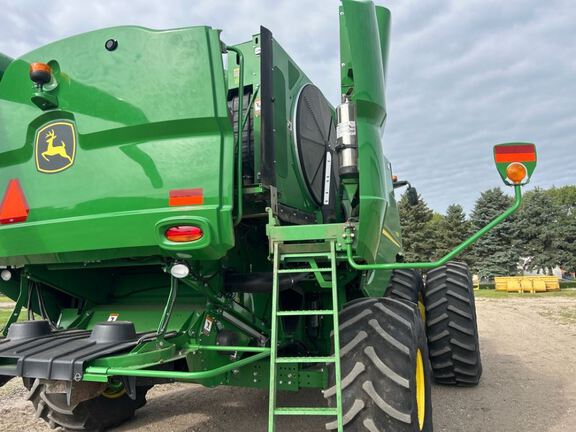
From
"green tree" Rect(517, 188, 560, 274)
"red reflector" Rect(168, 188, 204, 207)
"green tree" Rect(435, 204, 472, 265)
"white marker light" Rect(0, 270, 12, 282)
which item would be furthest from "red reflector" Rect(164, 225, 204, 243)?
"green tree" Rect(435, 204, 472, 265)

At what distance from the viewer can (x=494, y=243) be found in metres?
36.9

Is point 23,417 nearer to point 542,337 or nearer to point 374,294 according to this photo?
point 374,294

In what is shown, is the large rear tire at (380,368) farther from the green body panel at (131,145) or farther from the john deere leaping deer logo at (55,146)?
the john deere leaping deer logo at (55,146)

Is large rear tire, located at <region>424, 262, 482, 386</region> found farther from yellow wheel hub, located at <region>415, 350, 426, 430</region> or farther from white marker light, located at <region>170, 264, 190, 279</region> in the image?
white marker light, located at <region>170, 264, 190, 279</region>

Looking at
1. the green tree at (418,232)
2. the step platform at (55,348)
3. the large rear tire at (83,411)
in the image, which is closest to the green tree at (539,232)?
the green tree at (418,232)

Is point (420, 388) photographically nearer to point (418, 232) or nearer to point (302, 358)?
point (302, 358)

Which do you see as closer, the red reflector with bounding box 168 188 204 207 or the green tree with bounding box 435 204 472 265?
the red reflector with bounding box 168 188 204 207

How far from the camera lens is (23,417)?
4.75 m

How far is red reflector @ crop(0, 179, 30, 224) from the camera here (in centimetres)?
339

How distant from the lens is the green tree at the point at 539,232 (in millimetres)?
37812

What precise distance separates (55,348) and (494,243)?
38.5m

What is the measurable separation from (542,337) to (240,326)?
27.3 feet

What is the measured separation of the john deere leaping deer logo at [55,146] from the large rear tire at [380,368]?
220cm

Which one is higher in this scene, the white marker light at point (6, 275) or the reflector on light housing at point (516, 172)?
the reflector on light housing at point (516, 172)
